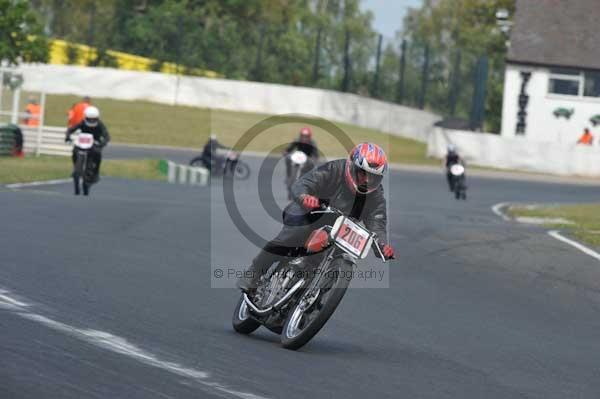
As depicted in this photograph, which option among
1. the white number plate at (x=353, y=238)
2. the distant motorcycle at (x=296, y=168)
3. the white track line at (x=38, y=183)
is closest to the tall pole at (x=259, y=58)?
the distant motorcycle at (x=296, y=168)

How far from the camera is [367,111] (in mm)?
58125

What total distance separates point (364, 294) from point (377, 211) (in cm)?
358

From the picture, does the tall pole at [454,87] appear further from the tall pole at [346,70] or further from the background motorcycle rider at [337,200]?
the background motorcycle rider at [337,200]

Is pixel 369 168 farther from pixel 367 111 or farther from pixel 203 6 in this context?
pixel 203 6

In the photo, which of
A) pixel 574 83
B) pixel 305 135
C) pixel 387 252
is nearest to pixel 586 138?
pixel 574 83

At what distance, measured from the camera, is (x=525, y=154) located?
155 feet

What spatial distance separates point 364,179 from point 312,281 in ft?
2.51

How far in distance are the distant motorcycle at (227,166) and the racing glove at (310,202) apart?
28696mm

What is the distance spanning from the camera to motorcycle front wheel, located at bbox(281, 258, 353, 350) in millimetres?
8289

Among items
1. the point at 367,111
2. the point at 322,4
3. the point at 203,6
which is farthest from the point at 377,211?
the point at 322,4

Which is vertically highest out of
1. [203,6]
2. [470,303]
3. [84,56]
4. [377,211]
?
[203,6]

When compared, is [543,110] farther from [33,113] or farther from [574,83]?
[33,113]

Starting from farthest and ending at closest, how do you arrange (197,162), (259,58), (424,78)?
1. (259,58)
2. (424,78)
3. (197,162)

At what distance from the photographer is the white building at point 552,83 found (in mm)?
53188
